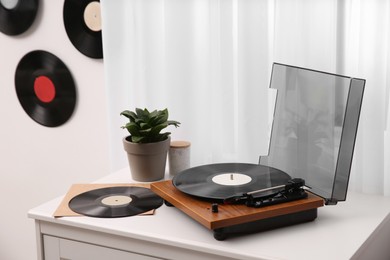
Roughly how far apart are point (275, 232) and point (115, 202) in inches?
17.1

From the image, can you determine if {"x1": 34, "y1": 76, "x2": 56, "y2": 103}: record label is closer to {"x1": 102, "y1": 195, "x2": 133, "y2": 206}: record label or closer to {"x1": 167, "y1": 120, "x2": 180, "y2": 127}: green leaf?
{"x1": 167, "y1": 120, "x2": 180, "y2": 127}: green leaf

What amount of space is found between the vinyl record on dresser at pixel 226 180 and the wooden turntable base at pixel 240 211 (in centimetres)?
3

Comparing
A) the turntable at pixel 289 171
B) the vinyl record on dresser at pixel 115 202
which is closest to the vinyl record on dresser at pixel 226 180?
the turntable at pixel 289 171

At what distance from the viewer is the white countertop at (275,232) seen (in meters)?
1.29

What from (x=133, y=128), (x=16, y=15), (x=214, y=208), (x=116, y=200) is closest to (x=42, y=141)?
(x=16, y=15)

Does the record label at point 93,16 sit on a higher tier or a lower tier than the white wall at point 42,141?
higher

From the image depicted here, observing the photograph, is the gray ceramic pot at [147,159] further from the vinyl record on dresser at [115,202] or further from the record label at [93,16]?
the record label at [93,16]

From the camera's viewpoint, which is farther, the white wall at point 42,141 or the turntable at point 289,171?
the white wall at point 42,141

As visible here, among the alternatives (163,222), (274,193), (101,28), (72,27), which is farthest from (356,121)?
(72,27)

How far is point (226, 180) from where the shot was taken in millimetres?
1542

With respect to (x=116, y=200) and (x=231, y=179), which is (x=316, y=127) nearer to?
(x=231, y=179)

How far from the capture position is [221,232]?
133 centimetres

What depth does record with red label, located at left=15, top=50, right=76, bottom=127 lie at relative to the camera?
2.31 m

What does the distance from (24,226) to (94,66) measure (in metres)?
0.84
